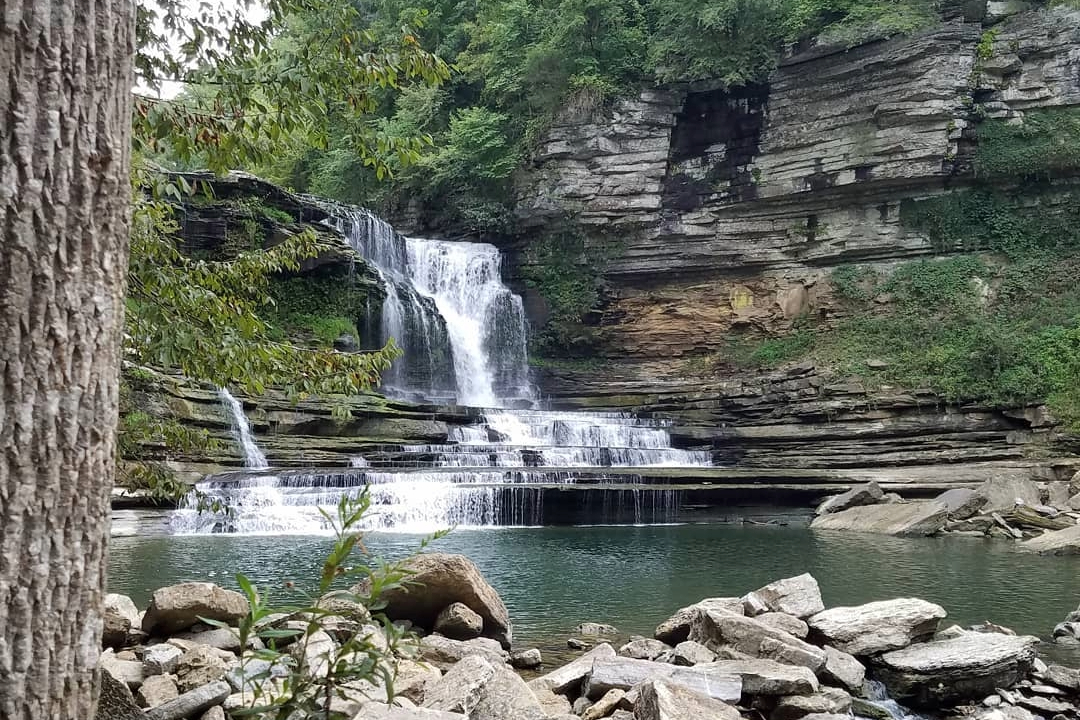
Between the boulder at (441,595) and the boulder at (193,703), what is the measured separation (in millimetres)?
2197

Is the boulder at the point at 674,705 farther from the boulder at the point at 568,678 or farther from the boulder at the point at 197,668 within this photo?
the boulder at the point at 197,668

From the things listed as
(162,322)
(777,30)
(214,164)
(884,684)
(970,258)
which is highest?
(777,30)

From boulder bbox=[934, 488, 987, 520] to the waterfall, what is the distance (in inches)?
485

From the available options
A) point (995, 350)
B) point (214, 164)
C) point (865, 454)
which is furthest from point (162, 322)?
point (995, 350)

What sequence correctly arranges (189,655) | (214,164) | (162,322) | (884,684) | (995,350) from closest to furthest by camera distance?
1. (189,655)
2. (162,322)
3. (214,164)
4. (884,684)
5. (995,350)

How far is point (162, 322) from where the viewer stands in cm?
426

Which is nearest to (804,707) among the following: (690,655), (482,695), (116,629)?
(690,655)

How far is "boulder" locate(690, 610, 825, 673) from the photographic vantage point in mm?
4816

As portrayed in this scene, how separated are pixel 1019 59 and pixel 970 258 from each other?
17.7ft

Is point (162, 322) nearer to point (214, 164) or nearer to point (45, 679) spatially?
point (214, 164)

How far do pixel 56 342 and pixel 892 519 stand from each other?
586 inches

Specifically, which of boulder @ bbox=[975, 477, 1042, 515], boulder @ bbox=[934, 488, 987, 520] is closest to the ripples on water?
boulder @ bbox=[934, 488, 987, 520]

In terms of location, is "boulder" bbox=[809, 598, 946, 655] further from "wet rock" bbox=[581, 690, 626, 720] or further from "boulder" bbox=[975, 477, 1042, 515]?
"boulder" bbox=[975, 477, 1042, 515]

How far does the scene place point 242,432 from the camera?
54.9ft
